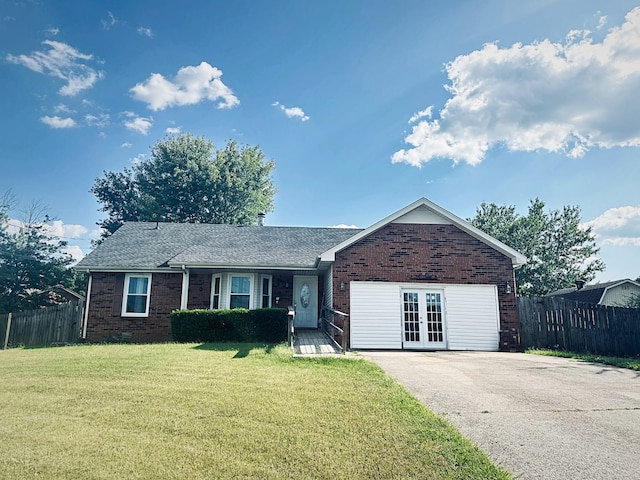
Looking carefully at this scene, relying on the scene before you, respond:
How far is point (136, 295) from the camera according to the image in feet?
48.4

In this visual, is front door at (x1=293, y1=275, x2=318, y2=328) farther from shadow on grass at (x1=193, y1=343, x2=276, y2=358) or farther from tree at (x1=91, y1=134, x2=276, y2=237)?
tree at (x1=91, y1=134, x2=276, y2=237)

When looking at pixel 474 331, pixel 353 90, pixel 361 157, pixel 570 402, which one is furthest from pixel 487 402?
pixel 361 157

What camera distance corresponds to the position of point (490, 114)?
13758mm

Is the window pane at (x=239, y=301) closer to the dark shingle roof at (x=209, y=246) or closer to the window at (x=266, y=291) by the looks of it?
the window at (x=266, y=291)

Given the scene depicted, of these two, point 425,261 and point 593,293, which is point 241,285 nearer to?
point 425,261

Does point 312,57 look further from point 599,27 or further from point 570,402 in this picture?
point 570,402

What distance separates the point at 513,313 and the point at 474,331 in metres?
1.56

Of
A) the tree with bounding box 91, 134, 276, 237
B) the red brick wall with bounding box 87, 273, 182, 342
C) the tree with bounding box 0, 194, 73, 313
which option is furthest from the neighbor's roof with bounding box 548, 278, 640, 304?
the tree with bounding box 0, 194, 73, 313

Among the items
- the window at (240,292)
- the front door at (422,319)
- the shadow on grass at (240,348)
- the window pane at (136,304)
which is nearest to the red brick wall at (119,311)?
the window pane at (136,304)

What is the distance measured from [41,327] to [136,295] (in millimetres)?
3538

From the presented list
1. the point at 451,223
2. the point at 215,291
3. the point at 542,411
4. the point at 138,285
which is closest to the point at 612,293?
the point at 451,223

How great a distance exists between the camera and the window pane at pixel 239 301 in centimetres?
1478

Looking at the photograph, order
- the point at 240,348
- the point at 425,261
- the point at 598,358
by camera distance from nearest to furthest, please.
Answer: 1. the point at 598,358
2. the point at 240,348
3. the point at 425,261

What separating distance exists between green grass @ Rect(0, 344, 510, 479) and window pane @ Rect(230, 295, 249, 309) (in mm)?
7258
